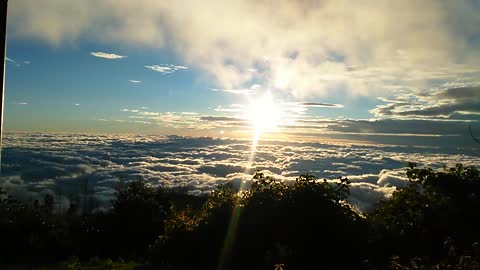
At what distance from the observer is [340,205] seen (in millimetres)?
13516

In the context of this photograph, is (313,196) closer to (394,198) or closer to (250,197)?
(250,197)

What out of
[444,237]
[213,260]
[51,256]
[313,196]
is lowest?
[51,256]

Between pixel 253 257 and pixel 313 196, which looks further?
pixel 313 196

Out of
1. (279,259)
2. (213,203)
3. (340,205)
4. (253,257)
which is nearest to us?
(279,259)

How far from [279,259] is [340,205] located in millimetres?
2866

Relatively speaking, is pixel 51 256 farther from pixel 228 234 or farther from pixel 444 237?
pixel 444 237

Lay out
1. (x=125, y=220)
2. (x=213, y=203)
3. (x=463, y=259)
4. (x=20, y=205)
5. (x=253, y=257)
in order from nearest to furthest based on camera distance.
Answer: (x=463, y=259) < (x=253, y=257) < (x=213, y=203) < (x=20, y=205) < (x=125, y=220)

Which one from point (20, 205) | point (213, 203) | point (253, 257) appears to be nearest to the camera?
point (253, 257)

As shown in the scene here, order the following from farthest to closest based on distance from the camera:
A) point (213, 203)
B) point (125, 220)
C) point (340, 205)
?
1. point (125, 220)
2. point (213, 203)
3. point (340, 205)

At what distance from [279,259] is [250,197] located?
103 inches

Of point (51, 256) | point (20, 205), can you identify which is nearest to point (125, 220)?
point (20, 205)

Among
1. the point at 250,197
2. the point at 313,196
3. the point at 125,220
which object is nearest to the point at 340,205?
the point at 313,196

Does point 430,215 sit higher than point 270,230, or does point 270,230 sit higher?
point 430,215

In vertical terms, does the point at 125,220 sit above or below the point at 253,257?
below
